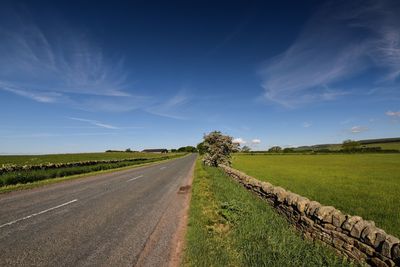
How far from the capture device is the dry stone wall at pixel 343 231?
15.3 feet

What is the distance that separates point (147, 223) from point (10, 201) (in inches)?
300

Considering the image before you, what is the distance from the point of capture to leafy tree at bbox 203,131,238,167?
32938 millimetres

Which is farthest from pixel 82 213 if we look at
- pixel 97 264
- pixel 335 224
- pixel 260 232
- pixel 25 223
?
pixel 335 224

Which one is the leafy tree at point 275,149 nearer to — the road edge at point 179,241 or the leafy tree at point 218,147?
the leafy tree at point 218,147

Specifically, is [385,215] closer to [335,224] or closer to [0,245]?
[335,224]

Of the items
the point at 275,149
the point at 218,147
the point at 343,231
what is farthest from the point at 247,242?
the point at 275,149

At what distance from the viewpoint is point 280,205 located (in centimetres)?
925

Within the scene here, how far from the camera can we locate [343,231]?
576cm

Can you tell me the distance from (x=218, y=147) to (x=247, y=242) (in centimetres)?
2688

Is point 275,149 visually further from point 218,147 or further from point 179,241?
point 179,241

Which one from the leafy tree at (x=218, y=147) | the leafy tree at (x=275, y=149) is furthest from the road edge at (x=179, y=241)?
the leafy tree at (x=275, y=149)

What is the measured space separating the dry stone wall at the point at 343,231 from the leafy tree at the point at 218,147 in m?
23.9

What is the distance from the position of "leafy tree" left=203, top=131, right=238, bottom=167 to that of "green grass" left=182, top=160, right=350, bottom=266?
23.5m

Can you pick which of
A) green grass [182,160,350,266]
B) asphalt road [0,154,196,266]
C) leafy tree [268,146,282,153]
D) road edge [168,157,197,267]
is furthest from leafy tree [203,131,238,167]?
leafy tree [268,146,282,153]
